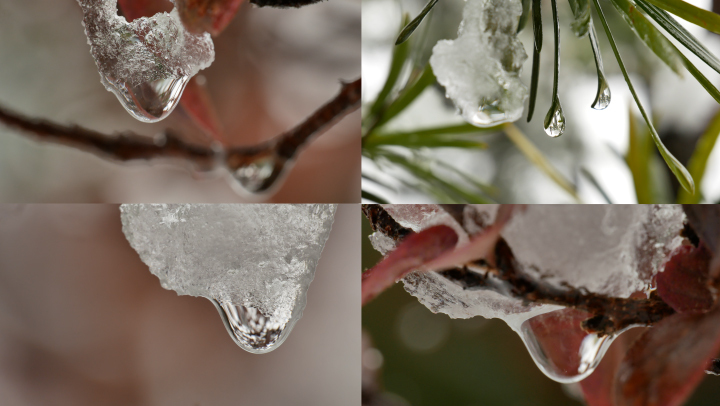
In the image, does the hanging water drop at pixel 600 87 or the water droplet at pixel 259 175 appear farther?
the water droplet at pixel 259 175

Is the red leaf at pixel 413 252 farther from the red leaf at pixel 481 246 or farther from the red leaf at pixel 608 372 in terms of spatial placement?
the red leaf at pixel 608 372

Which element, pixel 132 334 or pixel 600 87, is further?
pixel 132 334

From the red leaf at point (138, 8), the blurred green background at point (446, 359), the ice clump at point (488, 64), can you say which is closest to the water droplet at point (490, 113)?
Result: the ice clump at point (488, 64)

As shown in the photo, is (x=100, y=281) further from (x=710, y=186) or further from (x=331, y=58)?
(x=710, y=186)

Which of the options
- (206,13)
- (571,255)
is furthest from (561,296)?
(206,13)

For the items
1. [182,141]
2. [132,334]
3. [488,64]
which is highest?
[488,64]

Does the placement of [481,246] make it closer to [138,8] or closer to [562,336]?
[562,336]

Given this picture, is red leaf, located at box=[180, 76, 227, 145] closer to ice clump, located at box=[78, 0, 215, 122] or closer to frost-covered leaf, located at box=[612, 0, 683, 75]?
ice clump, located at box=[78, 0, 215, 122]

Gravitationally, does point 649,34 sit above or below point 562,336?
above

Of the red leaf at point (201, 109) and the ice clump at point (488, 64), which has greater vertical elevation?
the ice clump at point (488, 64)
